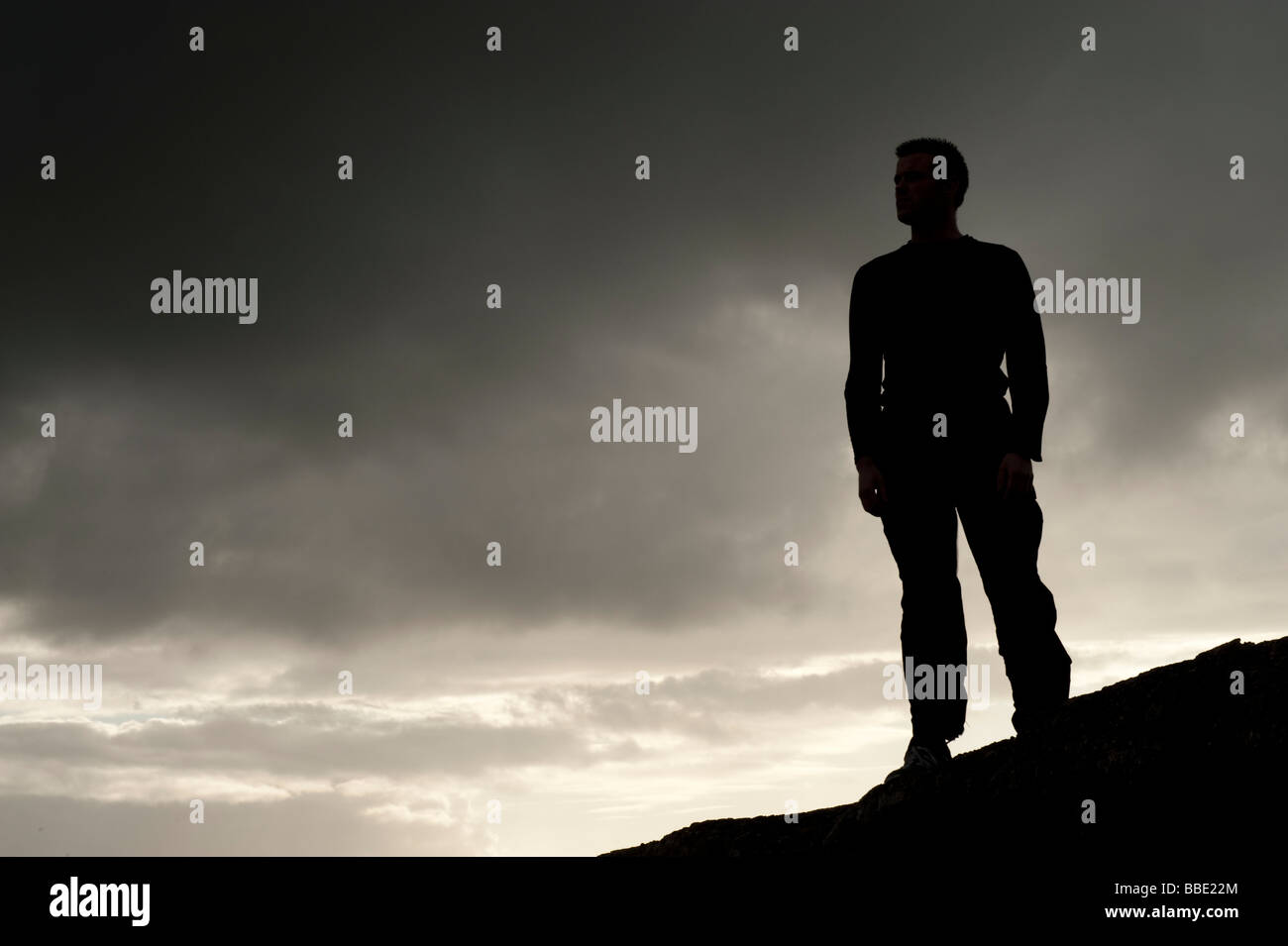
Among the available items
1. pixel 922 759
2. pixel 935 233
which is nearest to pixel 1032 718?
pixel 922 759

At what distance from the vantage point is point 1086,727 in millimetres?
7359

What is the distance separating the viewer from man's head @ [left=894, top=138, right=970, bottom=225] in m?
8.03

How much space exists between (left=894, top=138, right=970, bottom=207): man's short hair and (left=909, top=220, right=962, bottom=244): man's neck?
0.21 metres

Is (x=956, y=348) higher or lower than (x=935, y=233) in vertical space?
lower

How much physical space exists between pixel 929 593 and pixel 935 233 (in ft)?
8.02

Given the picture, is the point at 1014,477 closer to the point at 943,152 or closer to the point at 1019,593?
the point at 1019,593

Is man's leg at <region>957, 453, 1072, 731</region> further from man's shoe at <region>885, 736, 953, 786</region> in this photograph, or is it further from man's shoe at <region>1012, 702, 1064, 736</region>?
man's shoe at <region>885, 736, 953, 786</region>

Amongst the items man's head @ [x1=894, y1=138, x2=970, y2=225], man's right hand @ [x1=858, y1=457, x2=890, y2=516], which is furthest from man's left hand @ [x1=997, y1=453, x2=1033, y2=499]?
man's head @ [x1=894, y1=138, x2=970, y2=225]

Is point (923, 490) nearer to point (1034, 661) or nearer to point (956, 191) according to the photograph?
point (1034, 661)

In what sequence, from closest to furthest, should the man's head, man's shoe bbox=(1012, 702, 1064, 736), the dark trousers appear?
man's shoe bbox=(1012, 702, 1064, 736) < the dark trousers < the man's head

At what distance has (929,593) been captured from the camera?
7.85 meters
